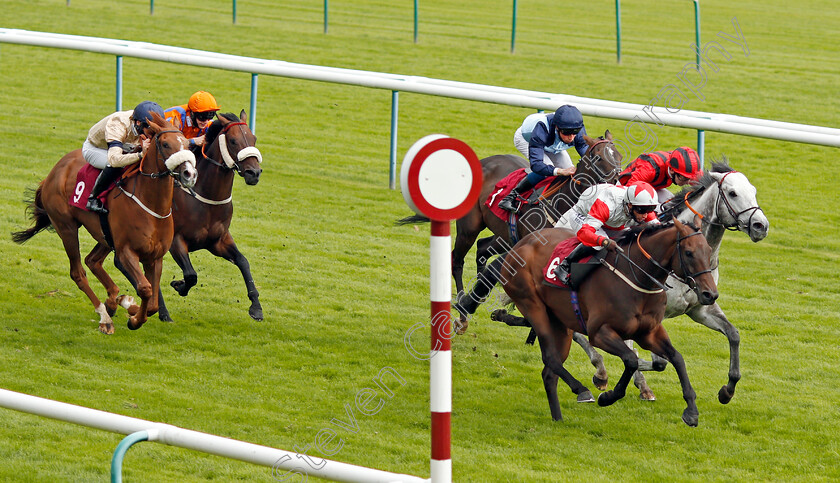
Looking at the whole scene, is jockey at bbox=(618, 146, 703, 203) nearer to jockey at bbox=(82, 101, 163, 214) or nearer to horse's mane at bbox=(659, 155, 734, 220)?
horse's mane at bbox=(659, 155, 734, 220)

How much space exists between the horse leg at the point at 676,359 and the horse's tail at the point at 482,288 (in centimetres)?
111

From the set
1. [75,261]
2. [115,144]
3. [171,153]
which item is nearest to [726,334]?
[171,153]

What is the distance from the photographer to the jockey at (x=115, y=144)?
715 cm

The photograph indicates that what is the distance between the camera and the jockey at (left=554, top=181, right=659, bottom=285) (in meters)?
6.12

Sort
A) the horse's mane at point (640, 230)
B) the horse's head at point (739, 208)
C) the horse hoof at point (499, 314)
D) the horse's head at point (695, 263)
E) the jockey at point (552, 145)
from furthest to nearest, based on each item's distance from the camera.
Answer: the horse hoof at point (499, 314)
the jockey at point (552, 145)
the horse's head at point (739, 208)
the horse's mane at point (640, 230)
the horse's head at point (695, 263)

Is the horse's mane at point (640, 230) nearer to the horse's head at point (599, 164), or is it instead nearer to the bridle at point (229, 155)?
the horse's head at point (599, 164)

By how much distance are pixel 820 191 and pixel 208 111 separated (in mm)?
7670

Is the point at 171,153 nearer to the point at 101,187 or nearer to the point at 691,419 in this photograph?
the point at 101,187

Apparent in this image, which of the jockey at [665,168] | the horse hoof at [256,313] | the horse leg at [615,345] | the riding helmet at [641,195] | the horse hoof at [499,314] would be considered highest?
the jockey at [665,168]

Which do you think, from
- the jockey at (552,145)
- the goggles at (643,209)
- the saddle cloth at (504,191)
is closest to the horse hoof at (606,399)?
the goggles at (643,209)

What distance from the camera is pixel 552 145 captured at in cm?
757

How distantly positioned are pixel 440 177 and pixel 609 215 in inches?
122

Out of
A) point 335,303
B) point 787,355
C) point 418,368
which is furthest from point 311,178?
point 787,355

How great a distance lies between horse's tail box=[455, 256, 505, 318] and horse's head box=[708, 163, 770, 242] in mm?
1356
